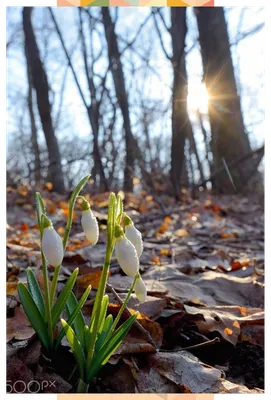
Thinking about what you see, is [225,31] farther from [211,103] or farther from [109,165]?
[109,165]

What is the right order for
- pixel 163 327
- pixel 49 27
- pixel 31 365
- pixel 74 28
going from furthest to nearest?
pixel 49 27
pixel 74 28
pixel 163 327
pixel 31 365

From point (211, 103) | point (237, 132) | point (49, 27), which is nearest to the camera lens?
point (211, 103)

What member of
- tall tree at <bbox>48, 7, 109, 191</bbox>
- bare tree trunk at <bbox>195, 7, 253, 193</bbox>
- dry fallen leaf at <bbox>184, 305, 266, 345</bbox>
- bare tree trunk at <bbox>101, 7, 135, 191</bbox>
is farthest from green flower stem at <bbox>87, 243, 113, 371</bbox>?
tall tree at <bbox>48, 7, 109, 191</bbox>

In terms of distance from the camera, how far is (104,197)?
427 centimetres

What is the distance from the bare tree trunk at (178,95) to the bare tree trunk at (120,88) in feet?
1.21

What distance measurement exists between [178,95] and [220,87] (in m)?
0.22

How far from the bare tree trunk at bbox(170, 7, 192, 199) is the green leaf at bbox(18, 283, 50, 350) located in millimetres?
1242

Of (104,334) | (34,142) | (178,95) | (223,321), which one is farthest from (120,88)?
(104,334)

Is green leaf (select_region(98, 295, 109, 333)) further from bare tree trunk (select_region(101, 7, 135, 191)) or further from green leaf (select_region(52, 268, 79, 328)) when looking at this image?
bare tree trunk (select_region(101, 7, 135, 191))

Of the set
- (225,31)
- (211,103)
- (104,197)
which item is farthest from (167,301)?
(104,197)

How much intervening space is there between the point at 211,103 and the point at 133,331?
1.54m

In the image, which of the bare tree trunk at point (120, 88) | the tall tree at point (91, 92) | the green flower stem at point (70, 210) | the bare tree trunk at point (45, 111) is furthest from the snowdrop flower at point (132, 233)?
the bare tree trunk at point (45, 111)

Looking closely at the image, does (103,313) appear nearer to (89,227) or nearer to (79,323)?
(79,323)

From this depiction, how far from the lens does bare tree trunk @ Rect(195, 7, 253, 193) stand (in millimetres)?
1937
